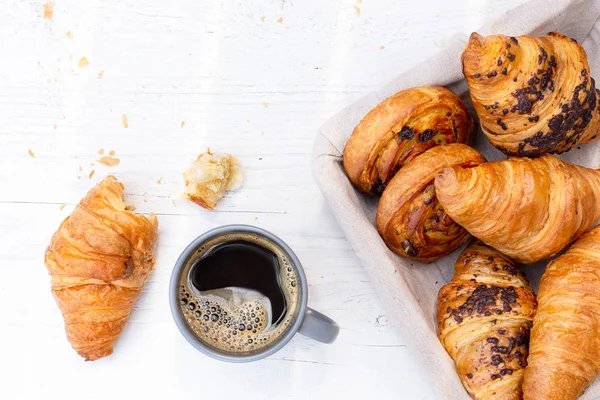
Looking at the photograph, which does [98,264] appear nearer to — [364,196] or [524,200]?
[364,196]

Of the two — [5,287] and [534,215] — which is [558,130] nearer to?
[534,215]

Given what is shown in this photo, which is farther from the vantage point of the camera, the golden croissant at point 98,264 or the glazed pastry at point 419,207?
the golden croissant at point 98,264

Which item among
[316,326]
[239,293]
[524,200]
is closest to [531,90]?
[524,200]

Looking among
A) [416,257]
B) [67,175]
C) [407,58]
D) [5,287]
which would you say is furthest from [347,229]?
[5,287]

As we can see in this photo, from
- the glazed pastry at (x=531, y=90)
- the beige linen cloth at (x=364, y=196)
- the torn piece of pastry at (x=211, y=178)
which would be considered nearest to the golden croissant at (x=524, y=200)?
the glazed pastry at (x=531, y=90)

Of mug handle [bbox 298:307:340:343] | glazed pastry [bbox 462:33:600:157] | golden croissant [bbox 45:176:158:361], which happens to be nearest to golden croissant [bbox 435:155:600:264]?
glazed pastry [bbox 462:33:600:157]

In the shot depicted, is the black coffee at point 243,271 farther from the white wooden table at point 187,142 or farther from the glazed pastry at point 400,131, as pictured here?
the glazed pastry at point 400,131

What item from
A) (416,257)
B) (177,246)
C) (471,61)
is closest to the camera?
(471,61)
